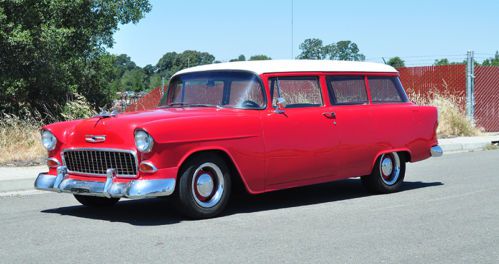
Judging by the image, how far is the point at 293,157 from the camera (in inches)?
314

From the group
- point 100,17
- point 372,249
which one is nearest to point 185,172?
point 372,249

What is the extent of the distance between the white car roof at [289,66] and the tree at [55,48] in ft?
26.6

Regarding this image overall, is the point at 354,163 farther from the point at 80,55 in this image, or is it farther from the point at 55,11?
the point at 80,55

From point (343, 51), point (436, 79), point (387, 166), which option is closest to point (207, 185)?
point (387, 166)

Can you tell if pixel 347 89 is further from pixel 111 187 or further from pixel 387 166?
pixel 111 187

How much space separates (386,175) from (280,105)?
2.19 m

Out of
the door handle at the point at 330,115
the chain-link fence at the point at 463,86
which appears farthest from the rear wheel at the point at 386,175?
the chain-link fence at the point at 463,86

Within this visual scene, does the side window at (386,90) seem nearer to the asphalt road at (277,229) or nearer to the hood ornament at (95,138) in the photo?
the asphalt road at (277,229)

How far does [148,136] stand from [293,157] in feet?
6.09

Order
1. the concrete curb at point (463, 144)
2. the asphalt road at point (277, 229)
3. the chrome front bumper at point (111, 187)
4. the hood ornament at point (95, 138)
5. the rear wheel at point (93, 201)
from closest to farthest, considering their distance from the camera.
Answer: the asphalt road at point (277, 229) < the chrome front bumper at point (111, 187) < the hood ornament at point (95, 138) < the rear wheel at point (93, 201) < the concrete curb at point (463, 144)

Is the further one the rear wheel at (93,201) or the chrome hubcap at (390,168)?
the chrome hubcap at (390,168)

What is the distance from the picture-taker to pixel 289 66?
828 centimetres

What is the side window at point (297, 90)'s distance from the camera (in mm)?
8047

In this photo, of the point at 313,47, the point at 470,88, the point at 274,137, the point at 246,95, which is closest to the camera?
the point at 274,137
